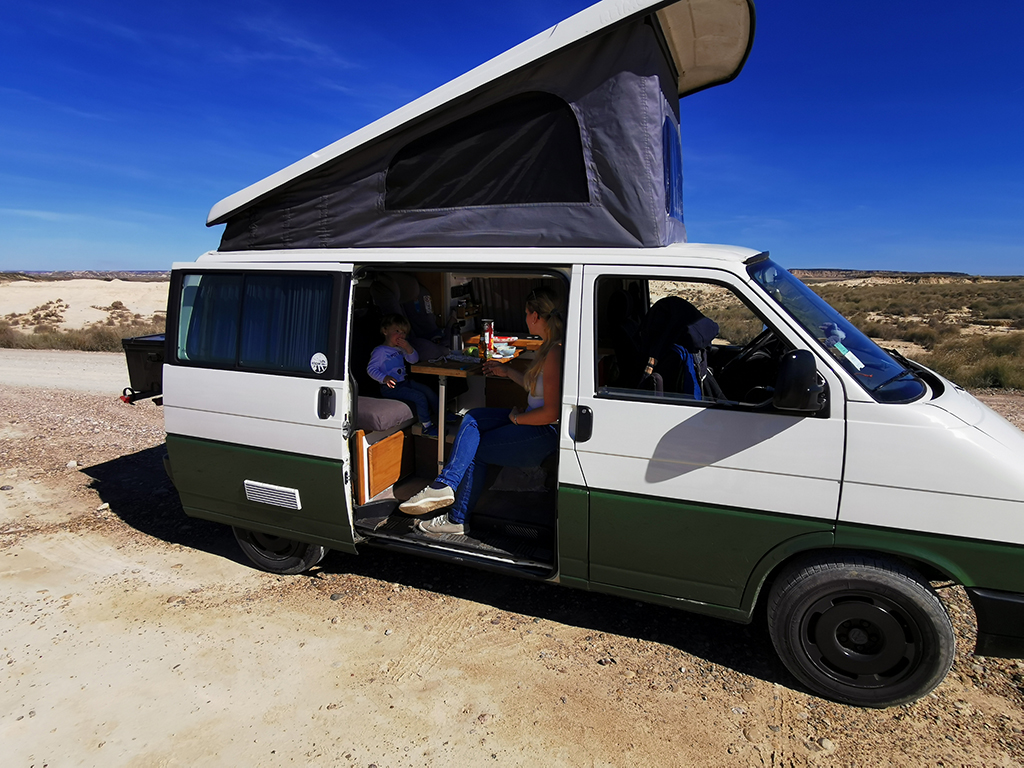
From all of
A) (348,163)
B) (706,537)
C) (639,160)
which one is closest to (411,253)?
(348,163)

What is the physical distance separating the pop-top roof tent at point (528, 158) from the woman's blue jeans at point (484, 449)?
122 cm

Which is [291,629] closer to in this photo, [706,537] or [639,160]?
[706,537]

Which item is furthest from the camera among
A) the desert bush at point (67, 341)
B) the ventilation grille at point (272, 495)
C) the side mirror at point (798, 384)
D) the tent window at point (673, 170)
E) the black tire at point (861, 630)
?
the desert bush at point (67, 341)

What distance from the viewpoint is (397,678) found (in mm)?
3410

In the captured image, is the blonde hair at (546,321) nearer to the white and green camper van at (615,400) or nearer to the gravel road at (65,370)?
the white and green camper van at (615,400)

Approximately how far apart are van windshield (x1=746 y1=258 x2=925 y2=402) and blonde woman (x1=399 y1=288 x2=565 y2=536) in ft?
4.19

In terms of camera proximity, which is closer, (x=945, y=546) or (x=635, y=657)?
(x=945, y=546)

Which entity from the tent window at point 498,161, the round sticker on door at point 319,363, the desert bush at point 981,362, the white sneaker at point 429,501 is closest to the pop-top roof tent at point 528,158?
the tent window at point 498,161

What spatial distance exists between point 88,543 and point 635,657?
4.60 m

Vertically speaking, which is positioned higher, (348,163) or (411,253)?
(348,163)

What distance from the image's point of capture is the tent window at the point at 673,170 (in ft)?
12.4

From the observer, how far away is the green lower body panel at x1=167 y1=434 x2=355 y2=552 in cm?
399

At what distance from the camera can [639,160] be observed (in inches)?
132

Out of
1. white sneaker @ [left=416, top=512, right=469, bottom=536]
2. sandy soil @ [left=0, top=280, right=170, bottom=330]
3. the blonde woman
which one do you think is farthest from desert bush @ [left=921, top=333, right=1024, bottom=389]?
sandy soil @ [left=0, top=280, right=170, bottom=330]
